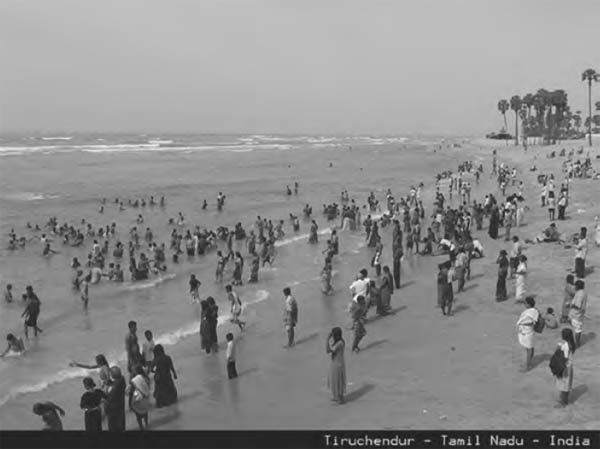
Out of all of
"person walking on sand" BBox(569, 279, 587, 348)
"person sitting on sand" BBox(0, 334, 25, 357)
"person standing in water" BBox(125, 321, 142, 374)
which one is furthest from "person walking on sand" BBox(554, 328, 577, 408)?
Answer: "person sitting on sand" BBox(0, 334, 25, 357)

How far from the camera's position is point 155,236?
34.2 meters

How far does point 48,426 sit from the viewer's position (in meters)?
9.24

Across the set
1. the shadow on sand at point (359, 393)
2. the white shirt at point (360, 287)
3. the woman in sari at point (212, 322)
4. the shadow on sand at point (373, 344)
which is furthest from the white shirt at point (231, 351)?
the white shirt at point (360, 287)

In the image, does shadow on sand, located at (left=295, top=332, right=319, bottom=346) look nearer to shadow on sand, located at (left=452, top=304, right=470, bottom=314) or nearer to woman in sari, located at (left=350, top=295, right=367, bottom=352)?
woman in sari, located at (left=350, top=295, right=367, bottom=352)

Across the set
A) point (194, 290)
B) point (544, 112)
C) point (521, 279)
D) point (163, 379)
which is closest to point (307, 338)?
point (163, 379)

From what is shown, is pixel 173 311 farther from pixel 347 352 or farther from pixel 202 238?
pixel 202 238

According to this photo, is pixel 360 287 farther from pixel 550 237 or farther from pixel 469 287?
pixel 550 237

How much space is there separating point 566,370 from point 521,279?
6221 mm

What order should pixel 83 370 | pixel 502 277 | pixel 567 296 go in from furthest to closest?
pixel 502 277
pixel 83 370
pixel 567 296

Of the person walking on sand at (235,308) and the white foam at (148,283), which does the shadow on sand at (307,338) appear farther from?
the white foam at (148,283)

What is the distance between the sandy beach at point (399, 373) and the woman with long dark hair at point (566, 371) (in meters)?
0.19

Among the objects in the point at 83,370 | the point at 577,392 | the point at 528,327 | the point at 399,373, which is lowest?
the point at 83,370

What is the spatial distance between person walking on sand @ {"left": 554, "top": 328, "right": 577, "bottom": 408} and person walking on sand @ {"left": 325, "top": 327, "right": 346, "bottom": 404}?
153 inches

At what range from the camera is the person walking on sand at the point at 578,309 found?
12.4 metres
